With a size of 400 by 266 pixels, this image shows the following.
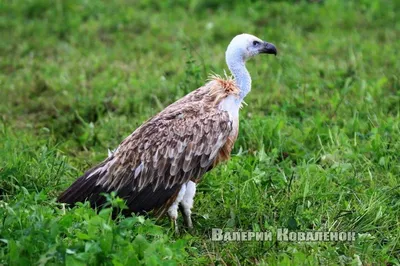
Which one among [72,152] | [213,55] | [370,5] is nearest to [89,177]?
[72,152]

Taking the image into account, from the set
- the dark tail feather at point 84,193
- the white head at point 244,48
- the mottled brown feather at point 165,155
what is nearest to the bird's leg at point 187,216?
the mottled brown feather at point 165,155

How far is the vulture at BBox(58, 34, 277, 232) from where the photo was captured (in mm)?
4973

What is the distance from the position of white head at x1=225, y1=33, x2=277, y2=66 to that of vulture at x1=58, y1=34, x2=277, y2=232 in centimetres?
38

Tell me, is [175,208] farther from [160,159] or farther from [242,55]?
[242,55]

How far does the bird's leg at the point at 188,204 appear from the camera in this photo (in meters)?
5.11

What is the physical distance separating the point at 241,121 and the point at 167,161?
1.41 meters

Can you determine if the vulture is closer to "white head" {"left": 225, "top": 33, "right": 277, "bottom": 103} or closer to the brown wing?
the brown wing

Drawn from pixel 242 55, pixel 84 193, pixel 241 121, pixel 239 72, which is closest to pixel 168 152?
pixel 84 193

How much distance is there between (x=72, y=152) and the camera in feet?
20.9

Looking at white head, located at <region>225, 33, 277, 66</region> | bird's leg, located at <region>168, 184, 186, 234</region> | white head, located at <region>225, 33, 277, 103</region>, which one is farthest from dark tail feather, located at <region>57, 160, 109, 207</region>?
white head, located at <region>225, 33, 277, 66</region>

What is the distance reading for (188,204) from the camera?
16.8ft

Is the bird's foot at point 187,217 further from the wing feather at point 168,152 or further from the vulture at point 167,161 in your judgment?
the wing feather at point 168,152

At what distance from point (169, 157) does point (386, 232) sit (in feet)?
4.53

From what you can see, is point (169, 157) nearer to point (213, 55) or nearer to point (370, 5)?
point (213, 55)
